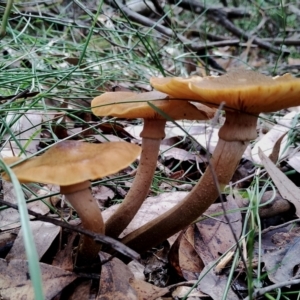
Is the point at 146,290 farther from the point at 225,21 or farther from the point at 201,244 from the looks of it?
the point at 225,21

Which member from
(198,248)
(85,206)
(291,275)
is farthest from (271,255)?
(85,206)

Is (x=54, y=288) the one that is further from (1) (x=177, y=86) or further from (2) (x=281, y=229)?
(2) (x=281, y=229)

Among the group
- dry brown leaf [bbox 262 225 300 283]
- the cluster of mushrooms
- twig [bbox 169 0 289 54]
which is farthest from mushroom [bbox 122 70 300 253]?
twig [bbox 169 0 289 54]

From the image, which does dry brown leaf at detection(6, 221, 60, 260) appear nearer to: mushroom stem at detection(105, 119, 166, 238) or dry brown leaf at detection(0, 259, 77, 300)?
dry brown leaf at detection(0, 259, 77, 300)

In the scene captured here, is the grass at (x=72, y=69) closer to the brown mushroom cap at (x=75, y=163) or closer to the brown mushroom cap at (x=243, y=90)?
the brown mushroom cap at (x=75, y=163)

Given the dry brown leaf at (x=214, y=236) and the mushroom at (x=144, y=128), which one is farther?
the dry brown leaf at (x=214, y=236)

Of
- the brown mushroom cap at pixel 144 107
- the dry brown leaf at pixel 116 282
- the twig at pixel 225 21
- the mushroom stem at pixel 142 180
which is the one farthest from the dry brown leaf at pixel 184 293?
the twig at pixel 225 21

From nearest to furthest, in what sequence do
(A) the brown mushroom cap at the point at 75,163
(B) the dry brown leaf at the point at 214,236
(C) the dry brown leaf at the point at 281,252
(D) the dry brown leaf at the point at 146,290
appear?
(A) the brown mushroom cap at the point at 75,163, (D) the dry brown leaf at the point at 146,290, (C) the dry brown leaf at the point at 281,252, (B) the dry brown leaf at the point at 214,236

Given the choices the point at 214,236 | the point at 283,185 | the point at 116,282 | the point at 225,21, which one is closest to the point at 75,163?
the point at 116,282
